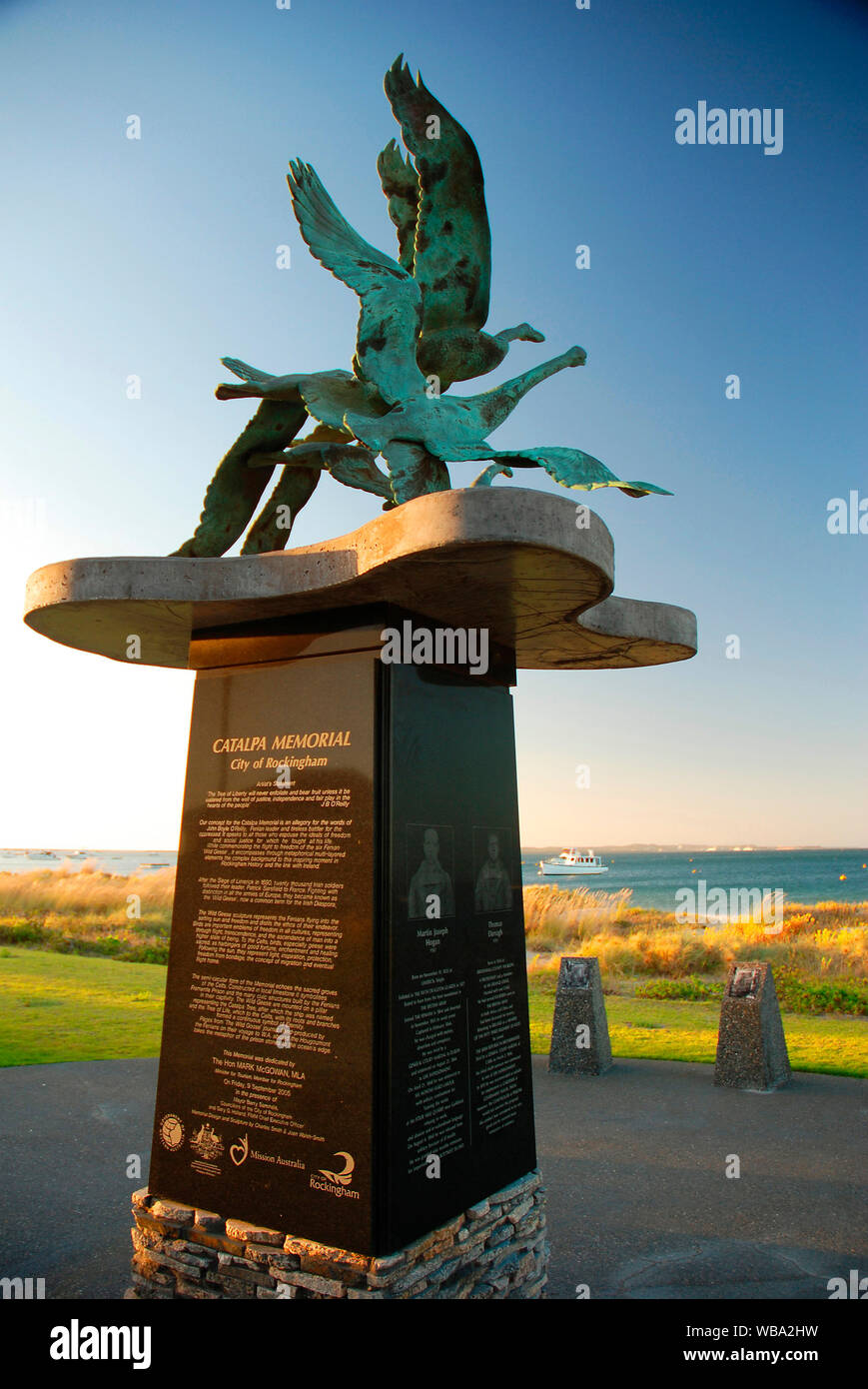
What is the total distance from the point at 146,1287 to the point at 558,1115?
4.76 metres

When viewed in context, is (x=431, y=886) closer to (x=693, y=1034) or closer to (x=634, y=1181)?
(x=634, y=1181)

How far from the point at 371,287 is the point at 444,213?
697 millimetres

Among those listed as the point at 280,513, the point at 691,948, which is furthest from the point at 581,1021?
the point at 691,948

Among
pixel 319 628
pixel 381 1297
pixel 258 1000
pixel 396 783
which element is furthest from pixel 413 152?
pixel 381 1297

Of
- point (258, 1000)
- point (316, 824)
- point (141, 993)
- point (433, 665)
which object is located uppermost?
point (433, 665)

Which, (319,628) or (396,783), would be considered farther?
(319,628)

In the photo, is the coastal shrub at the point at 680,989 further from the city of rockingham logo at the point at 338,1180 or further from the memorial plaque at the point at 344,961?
the city of rockingham logo at the point at 338,1180

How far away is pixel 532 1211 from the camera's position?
16.9ft

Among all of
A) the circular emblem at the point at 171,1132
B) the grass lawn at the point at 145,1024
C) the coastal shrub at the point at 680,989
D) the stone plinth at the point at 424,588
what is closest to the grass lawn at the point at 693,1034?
the grass lawn at the point at 145,1024

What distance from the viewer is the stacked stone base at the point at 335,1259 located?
13.8ft

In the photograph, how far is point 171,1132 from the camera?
5.10 meters

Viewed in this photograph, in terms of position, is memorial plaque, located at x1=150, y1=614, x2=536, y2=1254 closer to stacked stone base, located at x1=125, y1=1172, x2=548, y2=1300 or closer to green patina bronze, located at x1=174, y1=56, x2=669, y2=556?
stacked stone base, located at x1=125, y1=1172, x2=548, y2=1300

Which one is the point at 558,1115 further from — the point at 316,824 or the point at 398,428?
the point at 398,428

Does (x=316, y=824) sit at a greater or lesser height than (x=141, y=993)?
greater
